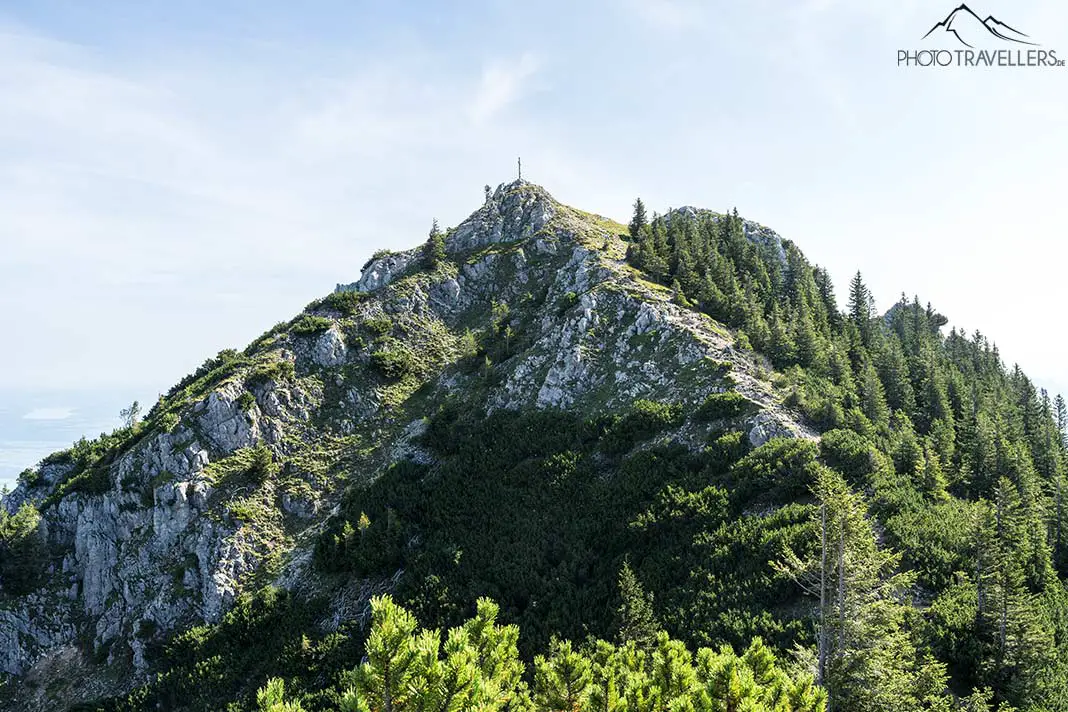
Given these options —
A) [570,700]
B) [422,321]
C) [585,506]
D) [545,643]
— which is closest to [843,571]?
[570,700]

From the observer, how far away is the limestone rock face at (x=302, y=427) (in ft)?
148

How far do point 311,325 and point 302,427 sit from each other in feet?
45.1

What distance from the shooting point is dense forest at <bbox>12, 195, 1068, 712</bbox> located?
57.7 feet

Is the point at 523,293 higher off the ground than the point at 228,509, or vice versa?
the point at 523,293

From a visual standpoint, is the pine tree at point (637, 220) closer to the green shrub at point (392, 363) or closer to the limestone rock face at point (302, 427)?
the limestone rock face at point (302, 427)

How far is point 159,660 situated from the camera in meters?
40.8

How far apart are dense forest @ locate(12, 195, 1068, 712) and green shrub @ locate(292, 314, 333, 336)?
17493mm

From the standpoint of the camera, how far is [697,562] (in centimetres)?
3475

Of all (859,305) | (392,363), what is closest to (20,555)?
(392,363)

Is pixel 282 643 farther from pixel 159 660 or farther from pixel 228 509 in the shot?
pixel 228 509

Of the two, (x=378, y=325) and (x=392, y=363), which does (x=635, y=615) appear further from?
(x=378, y=325)

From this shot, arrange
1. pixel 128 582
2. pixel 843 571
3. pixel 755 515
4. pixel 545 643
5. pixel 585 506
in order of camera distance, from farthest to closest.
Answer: pixel 128 582, pixel 585 506, pixel 755 515, pixel 545 643, pixel 843 571

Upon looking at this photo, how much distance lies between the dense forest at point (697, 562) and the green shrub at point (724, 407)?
0.75 ft

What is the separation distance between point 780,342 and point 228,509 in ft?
185
